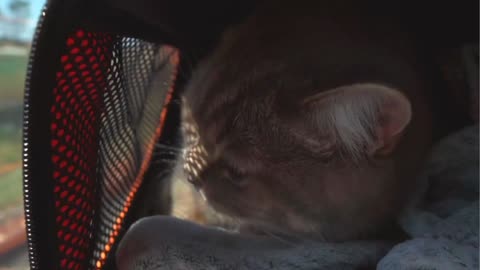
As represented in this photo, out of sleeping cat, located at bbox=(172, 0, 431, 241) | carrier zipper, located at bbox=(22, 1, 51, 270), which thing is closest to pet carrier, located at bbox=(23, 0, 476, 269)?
carrier zipper, located at bbox=(22, 1, 51, 270)

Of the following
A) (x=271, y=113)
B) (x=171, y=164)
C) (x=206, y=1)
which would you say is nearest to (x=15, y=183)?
(x=171, y=164)

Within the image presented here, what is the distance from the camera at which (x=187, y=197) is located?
1.02m

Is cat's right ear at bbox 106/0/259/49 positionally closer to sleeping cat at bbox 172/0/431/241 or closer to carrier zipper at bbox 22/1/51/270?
sleeping cat at bbox 172/0/431/241

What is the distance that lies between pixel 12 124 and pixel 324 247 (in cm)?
106

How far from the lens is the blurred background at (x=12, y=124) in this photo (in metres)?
1.10

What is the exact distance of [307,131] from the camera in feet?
2.65

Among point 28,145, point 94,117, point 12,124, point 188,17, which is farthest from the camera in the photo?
point 12,124

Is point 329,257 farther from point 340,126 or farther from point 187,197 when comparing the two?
point 187,197

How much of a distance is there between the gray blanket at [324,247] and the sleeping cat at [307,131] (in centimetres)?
6

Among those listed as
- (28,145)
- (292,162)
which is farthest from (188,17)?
(28,145)

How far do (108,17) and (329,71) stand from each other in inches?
12.2

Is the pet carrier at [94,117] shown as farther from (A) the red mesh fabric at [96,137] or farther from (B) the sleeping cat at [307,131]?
(B) the sleeping cat at [307,131]

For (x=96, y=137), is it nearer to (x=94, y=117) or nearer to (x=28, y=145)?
(x=94, y=117)

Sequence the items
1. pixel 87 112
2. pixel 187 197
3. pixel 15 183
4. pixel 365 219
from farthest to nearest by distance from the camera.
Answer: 1. pixel 15 183
2. pixel 187 197
3. pixel 365 219
4. pixel 87 112
